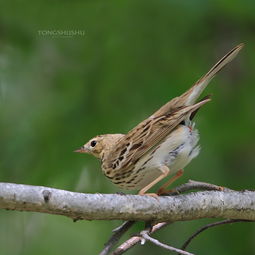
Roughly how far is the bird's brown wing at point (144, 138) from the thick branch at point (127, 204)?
1.03 metres

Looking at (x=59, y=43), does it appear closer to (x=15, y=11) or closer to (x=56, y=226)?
(x=15, y=11)

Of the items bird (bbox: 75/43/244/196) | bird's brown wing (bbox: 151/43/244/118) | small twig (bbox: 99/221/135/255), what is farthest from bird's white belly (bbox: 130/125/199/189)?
small twig (bbox: 99/221/135/255)

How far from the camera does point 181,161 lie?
547 centimetres

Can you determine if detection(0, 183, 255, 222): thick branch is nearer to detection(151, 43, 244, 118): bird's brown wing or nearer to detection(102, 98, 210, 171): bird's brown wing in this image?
detection(102, 98, 210, 171): bird's brown wing

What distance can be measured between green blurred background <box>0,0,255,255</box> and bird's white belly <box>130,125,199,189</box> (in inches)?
33.7

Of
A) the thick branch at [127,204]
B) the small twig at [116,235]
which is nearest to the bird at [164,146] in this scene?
the thick branch at [127,204]

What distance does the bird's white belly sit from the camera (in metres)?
5.47

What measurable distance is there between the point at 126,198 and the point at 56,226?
4.74 meters

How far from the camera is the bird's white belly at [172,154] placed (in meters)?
5.47

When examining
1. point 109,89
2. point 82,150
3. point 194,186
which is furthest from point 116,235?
point 109,89

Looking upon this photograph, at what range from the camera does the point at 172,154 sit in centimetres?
548

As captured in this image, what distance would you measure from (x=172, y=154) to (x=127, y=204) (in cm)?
167

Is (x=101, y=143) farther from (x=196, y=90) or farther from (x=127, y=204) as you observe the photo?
(x=127, y=204)

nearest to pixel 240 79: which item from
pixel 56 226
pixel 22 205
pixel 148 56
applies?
pixel 148 56
